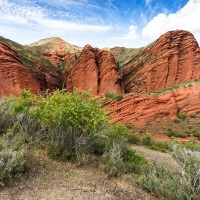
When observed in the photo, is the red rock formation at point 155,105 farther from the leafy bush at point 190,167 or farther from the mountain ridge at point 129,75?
the leafy bush at point 190,167

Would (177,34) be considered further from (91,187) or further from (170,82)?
(91,187)

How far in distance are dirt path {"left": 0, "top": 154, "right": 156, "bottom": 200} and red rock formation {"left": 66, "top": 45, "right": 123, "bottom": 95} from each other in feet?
148

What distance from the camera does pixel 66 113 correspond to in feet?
30.4

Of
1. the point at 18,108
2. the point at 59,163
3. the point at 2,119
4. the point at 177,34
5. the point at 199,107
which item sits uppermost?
the point at 177,34

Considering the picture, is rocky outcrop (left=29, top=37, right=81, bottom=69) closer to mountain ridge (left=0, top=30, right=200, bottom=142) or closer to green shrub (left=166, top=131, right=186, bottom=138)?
mountain ridge (left=0, top=30, right=200, bottom=142)

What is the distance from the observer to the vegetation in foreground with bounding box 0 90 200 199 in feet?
22.4

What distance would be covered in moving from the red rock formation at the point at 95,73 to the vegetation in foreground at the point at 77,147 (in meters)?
41.9

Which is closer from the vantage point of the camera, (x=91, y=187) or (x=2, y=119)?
(x=91, y=187)

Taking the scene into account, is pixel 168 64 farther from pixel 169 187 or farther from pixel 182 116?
pixel 169 187

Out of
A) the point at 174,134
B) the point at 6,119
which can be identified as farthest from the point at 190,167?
the point at 174,134

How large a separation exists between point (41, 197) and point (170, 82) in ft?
165

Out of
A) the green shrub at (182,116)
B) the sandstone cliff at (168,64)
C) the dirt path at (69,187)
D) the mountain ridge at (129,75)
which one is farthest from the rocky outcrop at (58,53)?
the dirt path at (69,187)

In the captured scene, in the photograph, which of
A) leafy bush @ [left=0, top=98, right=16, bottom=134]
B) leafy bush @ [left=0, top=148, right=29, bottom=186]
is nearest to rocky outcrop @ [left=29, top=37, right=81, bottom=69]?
leafy bush @ [left=0, top=98, right=16, bottom=134]

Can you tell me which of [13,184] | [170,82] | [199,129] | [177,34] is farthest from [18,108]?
[177,34]
